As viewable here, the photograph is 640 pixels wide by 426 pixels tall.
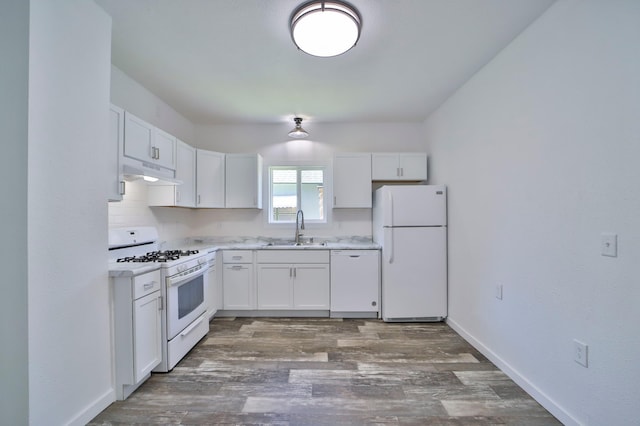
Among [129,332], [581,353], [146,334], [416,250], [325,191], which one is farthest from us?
[325,191]

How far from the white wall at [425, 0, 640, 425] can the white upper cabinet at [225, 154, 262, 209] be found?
8.82ft

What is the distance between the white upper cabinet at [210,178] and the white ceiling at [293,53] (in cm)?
61

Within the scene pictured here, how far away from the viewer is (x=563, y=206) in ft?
5.48

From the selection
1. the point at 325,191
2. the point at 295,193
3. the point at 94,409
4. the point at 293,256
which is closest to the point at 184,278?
the point at 94,409

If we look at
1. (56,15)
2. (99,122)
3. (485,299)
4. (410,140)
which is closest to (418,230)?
(485,299)

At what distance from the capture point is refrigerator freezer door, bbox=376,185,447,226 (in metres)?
3.20

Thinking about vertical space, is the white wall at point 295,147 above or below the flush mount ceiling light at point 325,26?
below

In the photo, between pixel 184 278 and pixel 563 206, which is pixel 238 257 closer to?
pixel 184 278

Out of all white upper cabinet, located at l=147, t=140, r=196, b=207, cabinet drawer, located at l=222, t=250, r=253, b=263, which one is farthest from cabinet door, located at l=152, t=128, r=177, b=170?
cabinet drawer, located at l=222, t=250, r=253, b=263

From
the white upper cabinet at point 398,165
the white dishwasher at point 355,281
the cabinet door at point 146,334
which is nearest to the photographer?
the cabinet door at point 146,334

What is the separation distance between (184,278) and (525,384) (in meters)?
2.85

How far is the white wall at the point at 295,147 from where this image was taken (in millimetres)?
3975

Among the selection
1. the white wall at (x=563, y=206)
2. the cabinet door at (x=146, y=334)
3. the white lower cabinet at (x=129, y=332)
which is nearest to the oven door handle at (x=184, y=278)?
the cabinet door at (x=146, y=334)

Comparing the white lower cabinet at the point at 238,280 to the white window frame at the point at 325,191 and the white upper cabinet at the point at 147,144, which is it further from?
the white upper cabinet at the point at 147,144
